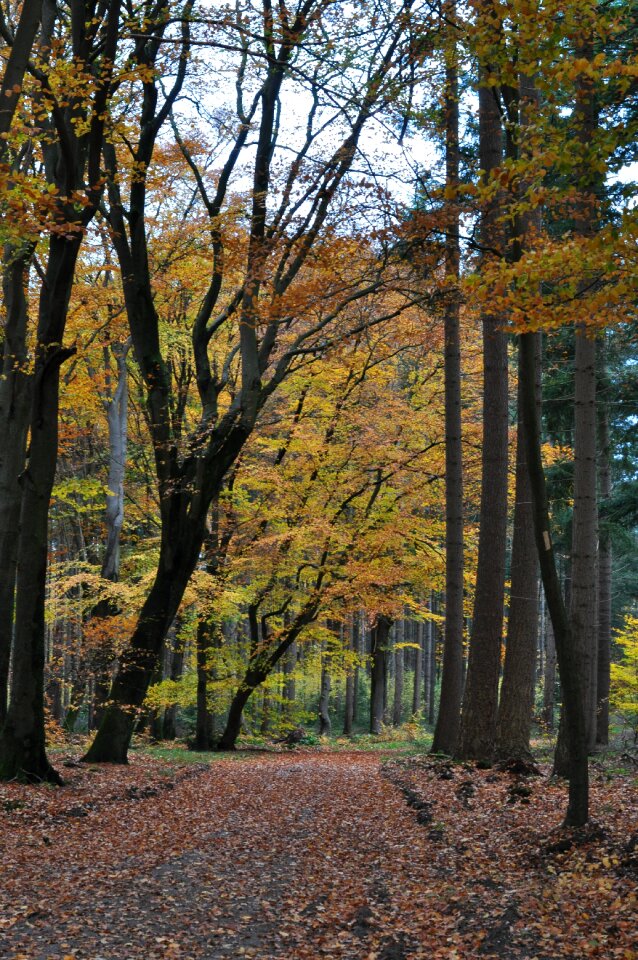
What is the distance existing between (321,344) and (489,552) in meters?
5.02

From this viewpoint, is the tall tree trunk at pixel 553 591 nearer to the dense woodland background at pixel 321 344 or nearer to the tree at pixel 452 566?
the dense woodland background at pixel 321 344

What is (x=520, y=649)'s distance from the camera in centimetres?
1157

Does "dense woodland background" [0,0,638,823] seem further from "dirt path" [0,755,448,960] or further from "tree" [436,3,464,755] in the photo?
"dirt path" [0,755,448,960]

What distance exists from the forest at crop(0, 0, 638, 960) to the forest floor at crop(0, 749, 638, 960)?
39 millimetres

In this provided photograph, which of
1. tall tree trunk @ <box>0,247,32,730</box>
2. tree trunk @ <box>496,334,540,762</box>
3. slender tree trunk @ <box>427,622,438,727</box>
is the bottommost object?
slender tree trunk @ <box>427,622,438,727</box>

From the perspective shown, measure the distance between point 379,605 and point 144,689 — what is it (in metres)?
7.88

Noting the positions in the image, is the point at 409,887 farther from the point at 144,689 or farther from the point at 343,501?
the point at 343,501

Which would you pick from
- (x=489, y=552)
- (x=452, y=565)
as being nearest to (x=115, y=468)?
(x=452, y=565)

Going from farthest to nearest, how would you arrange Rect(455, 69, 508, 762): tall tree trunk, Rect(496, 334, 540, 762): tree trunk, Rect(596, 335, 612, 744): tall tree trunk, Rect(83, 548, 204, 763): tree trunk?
Rect(596, 335, 612, 744): tall tree trunk
Rect(83, 548, 204, 763): tree trunk
Rect(455, 69, 508, 762): tall tree trunk
Rect(496, 334, 540, 762): tree trunk

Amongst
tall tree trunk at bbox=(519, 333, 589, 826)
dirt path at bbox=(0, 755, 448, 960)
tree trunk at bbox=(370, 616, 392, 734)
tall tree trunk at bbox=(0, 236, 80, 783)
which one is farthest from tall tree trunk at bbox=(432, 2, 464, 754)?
tree trunk at bbox=(370, 616, 392, 734)

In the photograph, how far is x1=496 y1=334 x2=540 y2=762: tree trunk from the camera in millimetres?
11430

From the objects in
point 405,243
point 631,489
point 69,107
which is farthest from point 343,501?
point 69,107

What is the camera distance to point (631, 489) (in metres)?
16.6

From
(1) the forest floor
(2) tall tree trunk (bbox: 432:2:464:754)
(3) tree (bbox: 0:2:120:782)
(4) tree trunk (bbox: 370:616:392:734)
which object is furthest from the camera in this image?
(4) tree trunk (bbox: 370:616:392:734)
